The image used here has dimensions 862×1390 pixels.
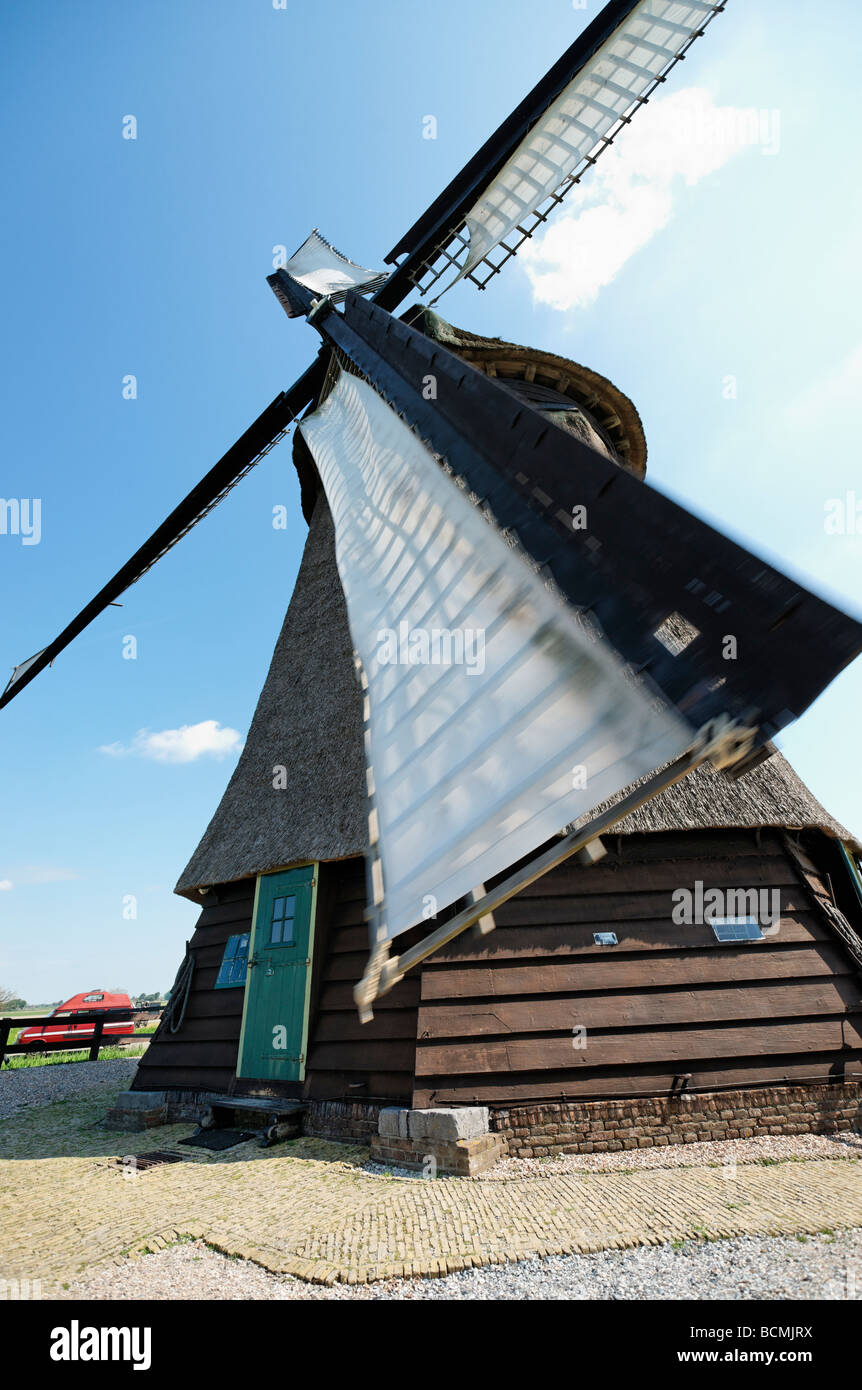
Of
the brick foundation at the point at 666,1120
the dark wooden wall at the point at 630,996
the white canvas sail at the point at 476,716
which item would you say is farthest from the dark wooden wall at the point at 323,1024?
the white canvas sail at the point at 476,716

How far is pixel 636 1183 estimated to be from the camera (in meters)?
3.60

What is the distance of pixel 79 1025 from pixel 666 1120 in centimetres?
1310

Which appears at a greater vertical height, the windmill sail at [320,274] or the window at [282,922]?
the windmill sail at [320,274]

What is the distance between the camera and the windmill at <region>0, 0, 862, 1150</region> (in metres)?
1.29

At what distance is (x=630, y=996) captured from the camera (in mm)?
4699

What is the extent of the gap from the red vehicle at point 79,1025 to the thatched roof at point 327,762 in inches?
229

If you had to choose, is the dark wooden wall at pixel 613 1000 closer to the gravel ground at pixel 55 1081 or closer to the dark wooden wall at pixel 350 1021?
the dark wooden wall at pixel 350 1021

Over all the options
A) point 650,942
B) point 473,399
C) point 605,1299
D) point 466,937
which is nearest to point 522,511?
point 473,399

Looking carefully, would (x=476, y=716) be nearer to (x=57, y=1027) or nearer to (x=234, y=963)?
(x=234, y=963)

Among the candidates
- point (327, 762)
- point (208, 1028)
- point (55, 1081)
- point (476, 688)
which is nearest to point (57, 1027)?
point (55, 1081)

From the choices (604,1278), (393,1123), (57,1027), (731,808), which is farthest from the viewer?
(57,1027)

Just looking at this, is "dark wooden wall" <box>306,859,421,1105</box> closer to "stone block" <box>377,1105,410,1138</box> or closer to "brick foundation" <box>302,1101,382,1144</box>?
"brick foundation" <box>302,1101,382,1144</box>

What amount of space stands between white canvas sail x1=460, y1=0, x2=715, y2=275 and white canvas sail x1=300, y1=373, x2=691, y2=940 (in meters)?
6.11

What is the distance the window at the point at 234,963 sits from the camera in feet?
21.0
